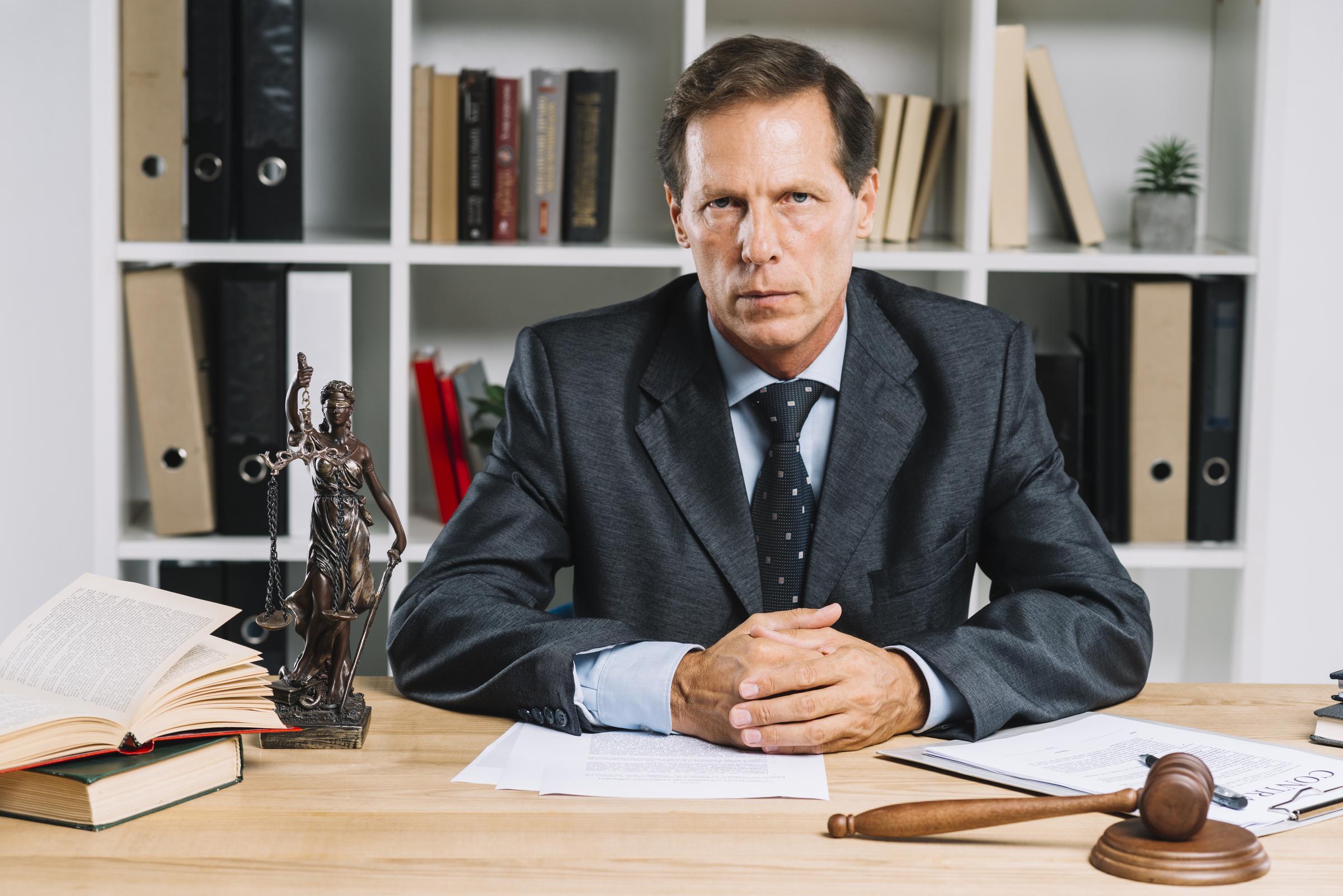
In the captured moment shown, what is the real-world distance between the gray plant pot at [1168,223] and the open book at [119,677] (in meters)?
1.74

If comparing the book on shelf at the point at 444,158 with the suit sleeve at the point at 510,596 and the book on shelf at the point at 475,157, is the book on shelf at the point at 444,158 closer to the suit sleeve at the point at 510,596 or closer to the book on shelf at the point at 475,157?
the book on shelf at the point at 475,157

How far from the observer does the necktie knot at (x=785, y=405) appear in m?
1.62

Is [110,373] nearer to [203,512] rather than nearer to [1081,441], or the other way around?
[203,512]

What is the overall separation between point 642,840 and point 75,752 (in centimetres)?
42

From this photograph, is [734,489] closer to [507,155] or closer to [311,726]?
[311,726]

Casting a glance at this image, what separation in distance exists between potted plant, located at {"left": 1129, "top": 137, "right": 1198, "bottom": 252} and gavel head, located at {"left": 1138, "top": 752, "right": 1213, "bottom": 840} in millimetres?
1552

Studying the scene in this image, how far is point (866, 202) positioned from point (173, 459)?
122cm

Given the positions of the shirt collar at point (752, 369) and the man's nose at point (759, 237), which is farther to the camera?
the shirt collar at point (752, 369)

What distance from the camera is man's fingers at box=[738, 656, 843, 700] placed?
45.4 inches

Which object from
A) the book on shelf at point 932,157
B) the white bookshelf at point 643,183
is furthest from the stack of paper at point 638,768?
the book on shelf at point 932,157

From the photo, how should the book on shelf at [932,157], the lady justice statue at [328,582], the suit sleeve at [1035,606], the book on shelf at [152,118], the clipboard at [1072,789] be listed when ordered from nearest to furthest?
the clipboard at [1072,789]
the lady justice statue at [328,582]
the suit sleeve at [1035,606]
the book on shelf at [152,118]
the book on shelf at [932,157]

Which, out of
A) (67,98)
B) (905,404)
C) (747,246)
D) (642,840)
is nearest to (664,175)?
(747,246)

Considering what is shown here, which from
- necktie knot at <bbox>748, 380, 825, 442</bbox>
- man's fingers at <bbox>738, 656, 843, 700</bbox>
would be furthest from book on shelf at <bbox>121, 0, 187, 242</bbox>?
man's fingers at <bbox>738, 656, 843, 700</bbox>

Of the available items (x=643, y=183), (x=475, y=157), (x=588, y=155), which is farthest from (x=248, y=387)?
(x=643, y=183)
